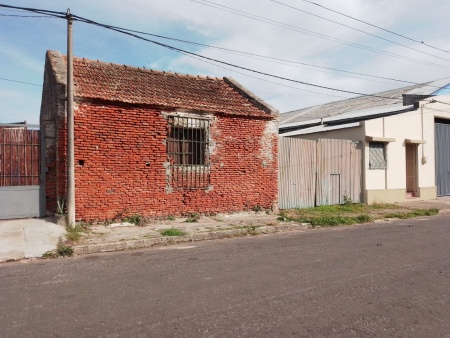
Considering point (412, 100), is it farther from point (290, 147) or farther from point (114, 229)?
point (114, 229)

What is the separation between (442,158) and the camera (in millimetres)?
19484

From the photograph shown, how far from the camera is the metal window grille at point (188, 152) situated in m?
10.9

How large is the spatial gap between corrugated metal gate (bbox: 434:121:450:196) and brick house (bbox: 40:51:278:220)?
11150 mm

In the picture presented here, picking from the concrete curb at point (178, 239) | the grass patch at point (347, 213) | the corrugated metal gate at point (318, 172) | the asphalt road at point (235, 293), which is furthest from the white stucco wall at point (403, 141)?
the asphalt road at point (235, 293)

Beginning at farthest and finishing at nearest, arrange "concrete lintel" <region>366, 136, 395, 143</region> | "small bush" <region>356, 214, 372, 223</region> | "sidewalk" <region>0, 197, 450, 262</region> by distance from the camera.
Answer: "concrete lintel" <region>366, 136, 395, 143</region>
"small bush" <region>356, 214, 372, 223</region>
"sidewalk" <region>0, 197, 450, 262</region>

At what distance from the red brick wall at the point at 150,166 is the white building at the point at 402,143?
5137mm

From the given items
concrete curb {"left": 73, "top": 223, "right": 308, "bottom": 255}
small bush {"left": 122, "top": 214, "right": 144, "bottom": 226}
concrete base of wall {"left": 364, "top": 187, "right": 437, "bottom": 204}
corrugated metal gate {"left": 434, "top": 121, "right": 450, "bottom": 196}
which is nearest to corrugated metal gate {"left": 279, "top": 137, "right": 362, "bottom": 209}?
concrete base of wall {"left": 364, "top": 187, "right": 437, "bottom": 204}

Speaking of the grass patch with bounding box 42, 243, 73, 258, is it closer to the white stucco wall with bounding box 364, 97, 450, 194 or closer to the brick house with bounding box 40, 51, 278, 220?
the brick house with bounding box 40, 51, 278, 220

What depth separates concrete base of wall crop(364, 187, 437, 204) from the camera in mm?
15719

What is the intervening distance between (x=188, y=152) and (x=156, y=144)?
108 cm

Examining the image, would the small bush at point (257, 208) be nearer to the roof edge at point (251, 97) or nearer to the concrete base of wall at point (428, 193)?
the roof edge at point (251, 97)

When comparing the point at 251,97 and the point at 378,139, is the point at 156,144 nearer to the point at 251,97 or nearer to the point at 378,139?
the point at 251,97

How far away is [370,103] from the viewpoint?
81.2ft

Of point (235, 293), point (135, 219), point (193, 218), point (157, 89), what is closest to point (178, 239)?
point (135, 219)
